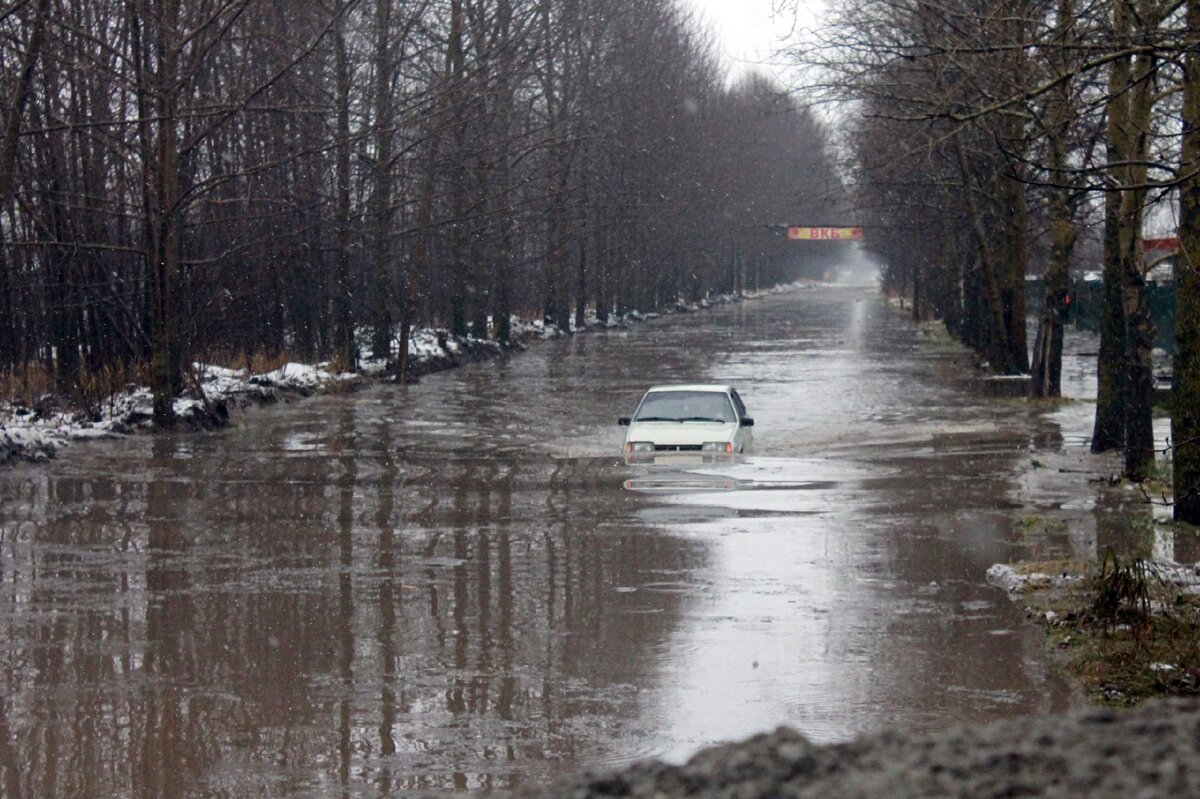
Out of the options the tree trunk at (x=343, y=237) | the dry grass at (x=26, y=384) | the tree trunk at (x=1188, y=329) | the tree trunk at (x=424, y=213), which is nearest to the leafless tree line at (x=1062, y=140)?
the tree trunk at (x=1188, y=329)

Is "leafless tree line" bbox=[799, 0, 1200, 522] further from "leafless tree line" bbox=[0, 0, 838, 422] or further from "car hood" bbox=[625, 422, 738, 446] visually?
"car hood" bbox=[625, 422, 738, 446]

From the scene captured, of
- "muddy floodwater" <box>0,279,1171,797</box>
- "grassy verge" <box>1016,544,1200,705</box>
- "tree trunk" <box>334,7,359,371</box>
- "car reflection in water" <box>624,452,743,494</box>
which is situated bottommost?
"muddy floodwater" <box>0,279,1171,797</box>

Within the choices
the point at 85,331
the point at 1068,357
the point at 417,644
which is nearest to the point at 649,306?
the point at 1068,357

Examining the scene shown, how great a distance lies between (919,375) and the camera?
3934 cm

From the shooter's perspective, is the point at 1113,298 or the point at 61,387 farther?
the point at 61,387

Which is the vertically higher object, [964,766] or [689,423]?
[964,766]

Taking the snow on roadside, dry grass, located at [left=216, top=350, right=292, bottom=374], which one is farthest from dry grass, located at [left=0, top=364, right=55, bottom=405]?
dry grass, located at [left=216, top=350, right=292, bottom=374]

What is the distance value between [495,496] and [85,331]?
12432mm

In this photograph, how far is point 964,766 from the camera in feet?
7.80

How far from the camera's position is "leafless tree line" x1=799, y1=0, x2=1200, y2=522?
38.0ft

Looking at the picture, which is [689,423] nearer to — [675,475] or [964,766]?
[675,475]

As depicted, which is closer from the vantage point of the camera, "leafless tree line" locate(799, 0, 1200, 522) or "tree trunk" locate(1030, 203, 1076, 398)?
"leafless tree line" locate(799, 0, 1200, 522)

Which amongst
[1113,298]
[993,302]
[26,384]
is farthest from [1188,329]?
[993,302]

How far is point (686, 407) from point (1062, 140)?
6.32 m
